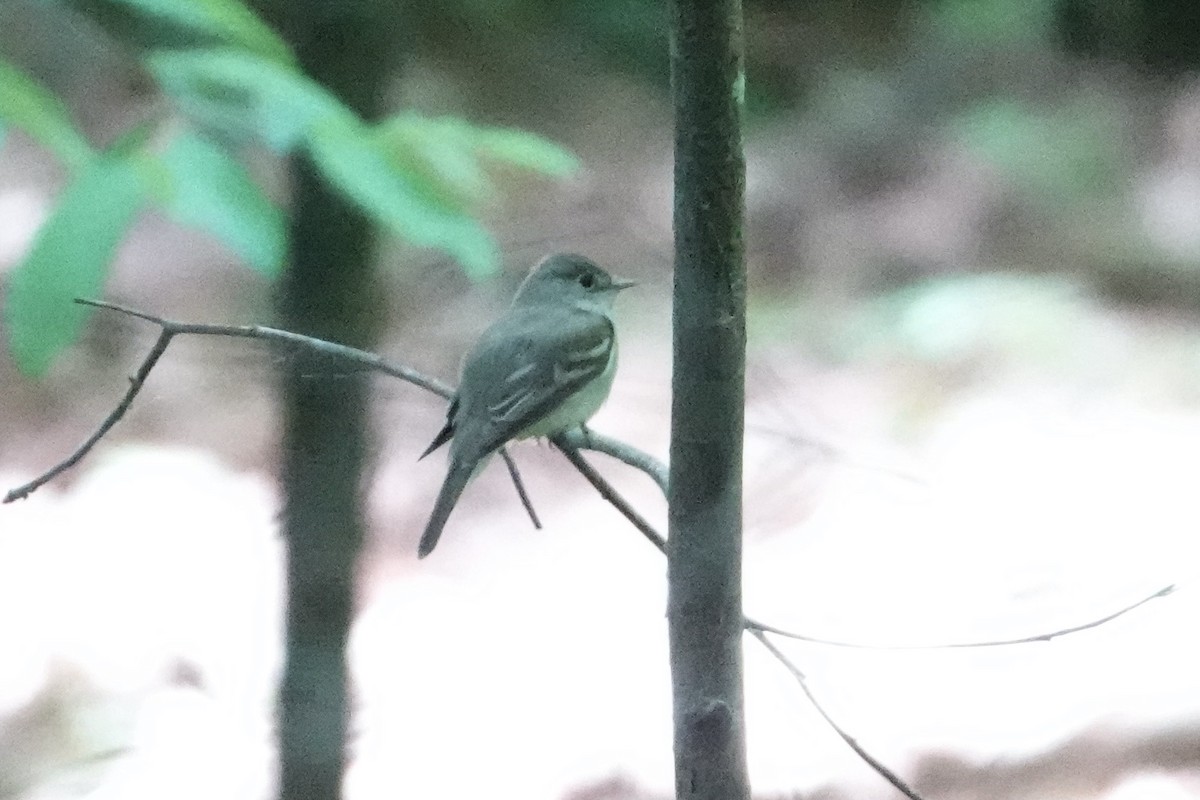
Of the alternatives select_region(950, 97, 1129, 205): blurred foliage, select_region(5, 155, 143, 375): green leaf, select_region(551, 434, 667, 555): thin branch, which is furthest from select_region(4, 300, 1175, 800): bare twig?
select_region(950, 97, 1129, 205): blurred foliage

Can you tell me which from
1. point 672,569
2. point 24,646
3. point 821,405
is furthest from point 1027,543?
point 24,646

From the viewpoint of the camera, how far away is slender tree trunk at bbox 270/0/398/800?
3.03ft

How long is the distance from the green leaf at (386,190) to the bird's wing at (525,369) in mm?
79

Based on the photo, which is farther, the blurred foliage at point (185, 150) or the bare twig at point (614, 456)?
the blurred foliage at point (185, 150)

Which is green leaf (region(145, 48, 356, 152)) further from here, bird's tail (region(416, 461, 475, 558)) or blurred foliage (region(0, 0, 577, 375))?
bird's tail (region(416, 461, 475, 558))

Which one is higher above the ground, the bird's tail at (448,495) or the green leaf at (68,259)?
the green leaf at (68,259)

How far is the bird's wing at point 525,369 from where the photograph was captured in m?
0.88

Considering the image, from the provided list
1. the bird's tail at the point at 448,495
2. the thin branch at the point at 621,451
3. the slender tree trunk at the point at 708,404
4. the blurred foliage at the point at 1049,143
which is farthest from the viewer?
the blurred foliage at the point at 1049,143

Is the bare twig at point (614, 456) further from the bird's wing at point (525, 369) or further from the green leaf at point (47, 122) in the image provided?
the green leaf at point (47, 122)

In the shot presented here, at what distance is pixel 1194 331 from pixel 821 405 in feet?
1.07

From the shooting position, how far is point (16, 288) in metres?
0.90

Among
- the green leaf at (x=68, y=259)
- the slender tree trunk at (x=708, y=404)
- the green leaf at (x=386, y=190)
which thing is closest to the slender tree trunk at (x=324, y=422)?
the green leaf at (x=386, y=190)

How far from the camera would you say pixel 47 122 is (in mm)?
901

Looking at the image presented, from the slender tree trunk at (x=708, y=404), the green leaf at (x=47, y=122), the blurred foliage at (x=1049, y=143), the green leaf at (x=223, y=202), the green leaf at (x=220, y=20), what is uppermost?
the green leaf at (x=220, y=20)
